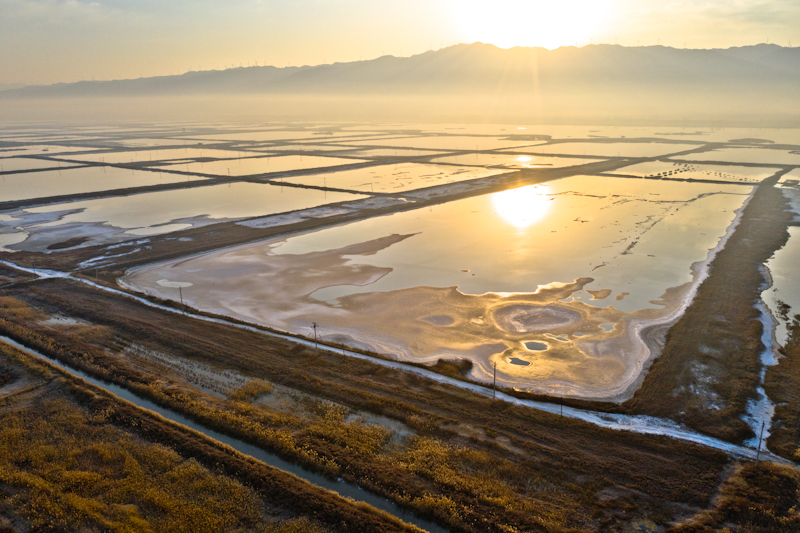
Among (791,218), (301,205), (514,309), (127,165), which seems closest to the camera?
(514,309)

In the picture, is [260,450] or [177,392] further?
[177,392]

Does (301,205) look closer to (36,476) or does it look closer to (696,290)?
(696,290)

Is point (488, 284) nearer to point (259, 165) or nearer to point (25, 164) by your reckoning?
point (259, 165)

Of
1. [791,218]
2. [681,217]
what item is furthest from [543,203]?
[791,218]

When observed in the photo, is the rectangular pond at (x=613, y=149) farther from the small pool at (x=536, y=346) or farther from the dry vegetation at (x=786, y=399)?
the small pool at (x=536, y=346)

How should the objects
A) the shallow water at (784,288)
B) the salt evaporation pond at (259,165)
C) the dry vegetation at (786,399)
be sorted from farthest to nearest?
the salt evaporation pond at (259,165) → the shallow water at (784,288) → the dry vegetation at (786,399)

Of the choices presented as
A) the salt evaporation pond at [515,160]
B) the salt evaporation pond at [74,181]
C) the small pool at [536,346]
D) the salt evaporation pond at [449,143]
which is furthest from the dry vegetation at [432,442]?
the salt evaporation pond at [449,143]
